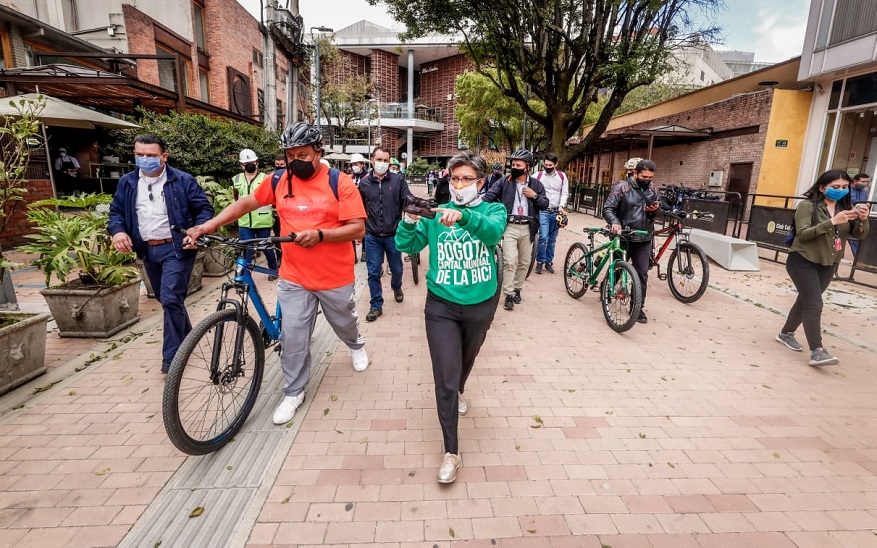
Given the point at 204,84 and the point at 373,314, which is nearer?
the point at 373,314

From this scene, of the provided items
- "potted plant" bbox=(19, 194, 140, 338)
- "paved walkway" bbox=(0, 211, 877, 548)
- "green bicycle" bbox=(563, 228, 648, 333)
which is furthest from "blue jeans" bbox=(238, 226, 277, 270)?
"green bicycle" bbox=(563, 228, 648, 333)

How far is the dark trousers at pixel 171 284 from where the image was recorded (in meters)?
3.92

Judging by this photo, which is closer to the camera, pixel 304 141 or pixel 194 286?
pixel 304 141

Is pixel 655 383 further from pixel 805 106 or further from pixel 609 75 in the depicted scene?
pixel 805 106

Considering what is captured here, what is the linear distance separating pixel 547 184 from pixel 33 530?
767cm

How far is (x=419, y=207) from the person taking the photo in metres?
2.46

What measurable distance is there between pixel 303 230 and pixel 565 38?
12.9m

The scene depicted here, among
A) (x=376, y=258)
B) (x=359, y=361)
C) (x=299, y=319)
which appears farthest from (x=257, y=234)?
(x=299, y=319)

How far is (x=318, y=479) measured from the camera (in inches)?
112

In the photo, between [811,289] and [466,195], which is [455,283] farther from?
[811,289]

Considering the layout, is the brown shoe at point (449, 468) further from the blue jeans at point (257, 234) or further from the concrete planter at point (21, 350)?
the blue jeans at point (257, 234)

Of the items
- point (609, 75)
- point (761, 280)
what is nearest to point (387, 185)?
point (761, 280)

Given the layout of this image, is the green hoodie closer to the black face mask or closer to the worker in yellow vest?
the black face mask

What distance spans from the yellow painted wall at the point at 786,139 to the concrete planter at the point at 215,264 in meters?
15.8
